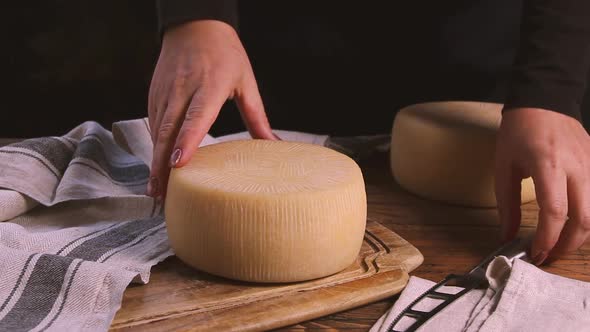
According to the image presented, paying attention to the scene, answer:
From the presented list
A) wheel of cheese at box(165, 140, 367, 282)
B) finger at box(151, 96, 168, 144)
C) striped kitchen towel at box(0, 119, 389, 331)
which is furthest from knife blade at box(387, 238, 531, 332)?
finger at box(151, 96, 168, 144)

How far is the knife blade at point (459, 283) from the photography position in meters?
0.88

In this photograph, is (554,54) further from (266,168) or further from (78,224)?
(78,224)

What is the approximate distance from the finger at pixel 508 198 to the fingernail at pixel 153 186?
505mm

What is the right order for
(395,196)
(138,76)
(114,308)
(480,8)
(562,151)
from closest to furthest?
1. (114,308)
2. (562,151)
3. (395,196)
4. (480,8)
5. (138,76)

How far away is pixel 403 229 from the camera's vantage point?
1.20 m

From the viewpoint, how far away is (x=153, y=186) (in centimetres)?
110

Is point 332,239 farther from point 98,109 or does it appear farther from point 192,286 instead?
point 98,109

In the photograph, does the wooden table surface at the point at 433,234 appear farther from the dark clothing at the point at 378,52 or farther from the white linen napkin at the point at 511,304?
the dark clothing at the point at 378,52

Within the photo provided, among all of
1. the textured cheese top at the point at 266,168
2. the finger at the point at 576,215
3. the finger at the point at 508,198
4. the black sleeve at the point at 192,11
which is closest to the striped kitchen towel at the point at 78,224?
the textured cheese top at the point at 266,168

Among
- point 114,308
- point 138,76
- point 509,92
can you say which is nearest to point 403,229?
point 509,92

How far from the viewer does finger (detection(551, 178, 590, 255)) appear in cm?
106

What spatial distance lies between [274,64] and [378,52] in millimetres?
217

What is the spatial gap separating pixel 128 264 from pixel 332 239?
0.87 feet

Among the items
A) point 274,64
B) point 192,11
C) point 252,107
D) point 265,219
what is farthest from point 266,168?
point 274,64
